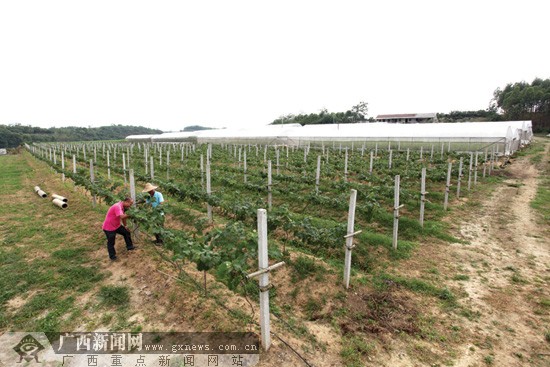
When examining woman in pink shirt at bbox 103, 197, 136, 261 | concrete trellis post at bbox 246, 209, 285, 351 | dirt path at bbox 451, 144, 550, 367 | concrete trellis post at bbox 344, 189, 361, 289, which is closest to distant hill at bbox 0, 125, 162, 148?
woman in pink shirt at bbox 103, 197, 136, 261

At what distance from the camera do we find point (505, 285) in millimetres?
5281

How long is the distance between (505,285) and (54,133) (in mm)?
121558

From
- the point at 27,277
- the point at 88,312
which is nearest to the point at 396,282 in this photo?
the point at 88,312

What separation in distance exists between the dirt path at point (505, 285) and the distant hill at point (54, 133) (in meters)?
98.6

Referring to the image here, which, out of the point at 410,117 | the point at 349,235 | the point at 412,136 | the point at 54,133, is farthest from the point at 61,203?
the point at 54,133

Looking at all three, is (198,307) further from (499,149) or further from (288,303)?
(499,149)

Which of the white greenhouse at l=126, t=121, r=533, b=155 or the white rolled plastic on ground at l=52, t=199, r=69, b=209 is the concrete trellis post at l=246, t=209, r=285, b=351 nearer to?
the white rolled plastic on ground at l=52, t=199, r=69, b=209

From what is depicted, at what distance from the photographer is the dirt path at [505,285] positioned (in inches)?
147

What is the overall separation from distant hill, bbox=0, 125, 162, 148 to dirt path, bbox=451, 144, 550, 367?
98624mm

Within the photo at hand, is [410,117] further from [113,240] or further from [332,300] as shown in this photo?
[113,240]

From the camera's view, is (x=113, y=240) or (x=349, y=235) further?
(x=113, y=240)

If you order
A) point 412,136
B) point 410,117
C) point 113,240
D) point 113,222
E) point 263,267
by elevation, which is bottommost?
point 113,240

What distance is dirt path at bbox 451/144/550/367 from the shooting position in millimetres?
3738

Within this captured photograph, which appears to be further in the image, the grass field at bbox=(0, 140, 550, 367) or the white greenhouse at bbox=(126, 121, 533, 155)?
the white greenhouse at bbox=(126, 121, 533, 155)
